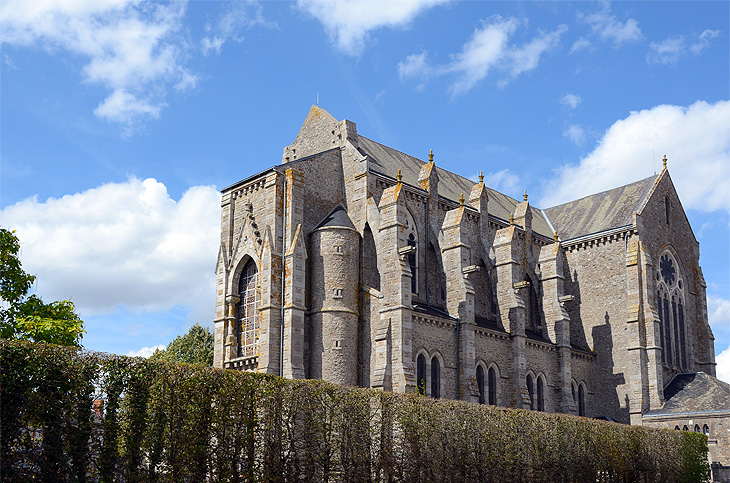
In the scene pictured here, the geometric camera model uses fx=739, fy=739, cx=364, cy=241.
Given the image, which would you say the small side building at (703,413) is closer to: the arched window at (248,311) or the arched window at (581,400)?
the arched window at (581,400)

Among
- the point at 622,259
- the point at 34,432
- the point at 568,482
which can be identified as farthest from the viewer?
the point at 622,259

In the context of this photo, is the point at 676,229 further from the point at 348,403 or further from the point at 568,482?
the point at 348,403

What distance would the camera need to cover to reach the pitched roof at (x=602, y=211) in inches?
1973

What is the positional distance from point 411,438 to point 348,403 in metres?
2.95

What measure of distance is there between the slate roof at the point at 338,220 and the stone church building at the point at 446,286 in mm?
116

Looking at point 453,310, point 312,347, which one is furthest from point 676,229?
point 312,347

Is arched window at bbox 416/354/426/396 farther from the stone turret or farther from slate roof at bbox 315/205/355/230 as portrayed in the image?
slate roof at bbox 315/205/355/230

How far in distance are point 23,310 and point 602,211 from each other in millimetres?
38809

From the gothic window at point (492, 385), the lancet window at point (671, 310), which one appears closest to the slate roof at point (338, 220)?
the gothic window at point (492, 385)

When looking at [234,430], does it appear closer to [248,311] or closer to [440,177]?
[248,311]

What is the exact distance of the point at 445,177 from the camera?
159ft

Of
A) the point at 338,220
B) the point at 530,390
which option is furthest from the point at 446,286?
the point at 530,390

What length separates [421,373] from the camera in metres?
34.8

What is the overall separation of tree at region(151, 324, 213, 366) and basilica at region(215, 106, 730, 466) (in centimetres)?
1926
